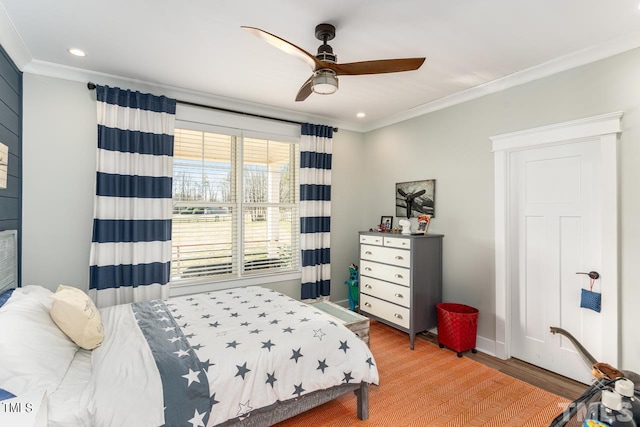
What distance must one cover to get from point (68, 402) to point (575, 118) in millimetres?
3817

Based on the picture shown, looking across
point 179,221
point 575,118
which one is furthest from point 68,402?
point 575,118

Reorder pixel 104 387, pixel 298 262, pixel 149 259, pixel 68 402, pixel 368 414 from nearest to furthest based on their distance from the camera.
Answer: pixel 68 402
pixel 104 387
pixel 368 414
pixel 149 259
pixel 298 262

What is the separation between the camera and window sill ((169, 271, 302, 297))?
3457 mm

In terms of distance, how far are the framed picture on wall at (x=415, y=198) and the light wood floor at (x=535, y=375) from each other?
1.59m

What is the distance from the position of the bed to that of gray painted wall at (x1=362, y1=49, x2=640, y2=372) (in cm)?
183

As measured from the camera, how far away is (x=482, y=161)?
3.34 meters

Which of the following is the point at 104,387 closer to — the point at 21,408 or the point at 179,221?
the point at 21,408

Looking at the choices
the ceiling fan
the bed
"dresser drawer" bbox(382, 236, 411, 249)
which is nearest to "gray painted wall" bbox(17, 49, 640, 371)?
"dresser drawer" bbox(382, 236, 411, 249)

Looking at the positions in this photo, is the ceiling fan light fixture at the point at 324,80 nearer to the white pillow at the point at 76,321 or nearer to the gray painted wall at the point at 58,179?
the white pillow at the point at 76,321

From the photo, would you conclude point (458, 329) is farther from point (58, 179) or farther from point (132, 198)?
point (58, 179)

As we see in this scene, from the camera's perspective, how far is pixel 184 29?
2.26 metres

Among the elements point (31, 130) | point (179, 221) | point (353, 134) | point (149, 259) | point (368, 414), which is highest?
point (353, 134)

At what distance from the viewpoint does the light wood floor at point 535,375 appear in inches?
102

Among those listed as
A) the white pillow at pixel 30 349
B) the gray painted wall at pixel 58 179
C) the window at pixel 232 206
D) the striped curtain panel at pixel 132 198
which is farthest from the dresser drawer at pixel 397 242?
the gray painted wall at pixel 58 179
